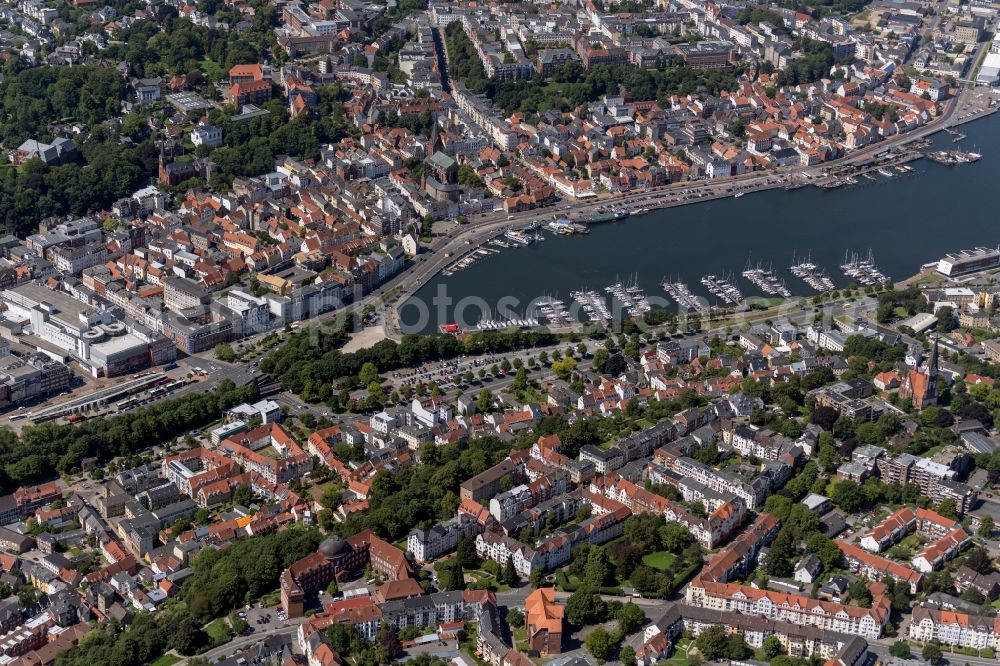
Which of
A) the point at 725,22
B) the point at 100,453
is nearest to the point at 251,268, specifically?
the point at 100,453

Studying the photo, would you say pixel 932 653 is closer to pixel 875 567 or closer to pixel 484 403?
pixel 875 567

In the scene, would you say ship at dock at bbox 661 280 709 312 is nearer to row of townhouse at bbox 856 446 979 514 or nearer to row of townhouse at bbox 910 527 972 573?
row of townhouse at bbox 856 446 979 514

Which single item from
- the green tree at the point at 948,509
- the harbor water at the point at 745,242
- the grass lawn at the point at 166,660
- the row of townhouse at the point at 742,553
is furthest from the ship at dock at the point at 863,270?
the grass lawn at the point at 166,660

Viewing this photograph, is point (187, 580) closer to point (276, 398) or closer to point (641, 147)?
point (276, 398)

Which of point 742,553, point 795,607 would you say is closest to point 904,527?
point 742,553

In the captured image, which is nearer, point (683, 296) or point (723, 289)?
point (683, 296)

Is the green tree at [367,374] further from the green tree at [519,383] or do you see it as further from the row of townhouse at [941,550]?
the row of townhouse at [941,550]
